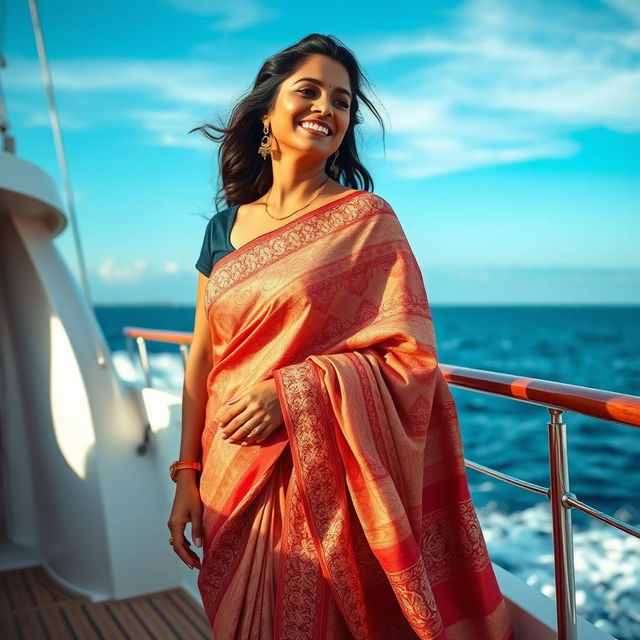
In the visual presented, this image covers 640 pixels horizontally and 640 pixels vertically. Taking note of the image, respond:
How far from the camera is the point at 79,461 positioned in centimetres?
278

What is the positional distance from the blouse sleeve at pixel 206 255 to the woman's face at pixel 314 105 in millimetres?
283

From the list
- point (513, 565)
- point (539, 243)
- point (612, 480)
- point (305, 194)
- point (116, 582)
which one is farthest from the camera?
point (539, 243)

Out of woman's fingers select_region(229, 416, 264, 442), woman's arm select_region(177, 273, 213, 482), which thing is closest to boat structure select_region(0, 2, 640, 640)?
woman's arm select_region(177, 273, 213, 482)

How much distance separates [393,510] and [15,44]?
42479 mm

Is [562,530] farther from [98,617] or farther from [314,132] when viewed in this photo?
[98,617]

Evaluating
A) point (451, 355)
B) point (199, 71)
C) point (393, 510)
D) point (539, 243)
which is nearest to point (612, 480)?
point (393, 510)

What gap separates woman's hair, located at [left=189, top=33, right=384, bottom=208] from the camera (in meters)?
1.49

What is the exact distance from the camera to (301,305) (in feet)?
4.46

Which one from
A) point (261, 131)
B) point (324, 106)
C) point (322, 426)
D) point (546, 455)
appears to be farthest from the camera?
point (546, 455)

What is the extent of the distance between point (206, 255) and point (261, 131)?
1.06ft

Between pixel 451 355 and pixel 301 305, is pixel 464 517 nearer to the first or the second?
pixel 301 305

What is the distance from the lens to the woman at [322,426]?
4.16ft

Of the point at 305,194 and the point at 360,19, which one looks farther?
the point at 360,19

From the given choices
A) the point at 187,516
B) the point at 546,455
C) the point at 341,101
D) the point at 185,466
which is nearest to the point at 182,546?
the point at 187,516
